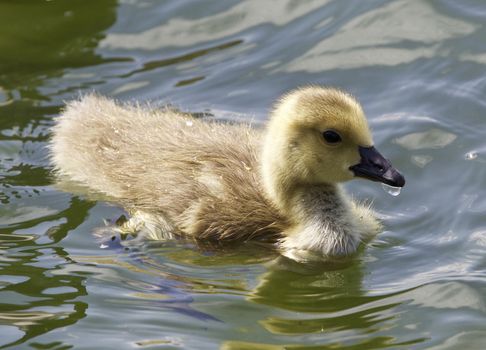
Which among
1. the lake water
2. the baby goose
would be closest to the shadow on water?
the lake water

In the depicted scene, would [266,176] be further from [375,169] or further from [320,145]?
[375,169]

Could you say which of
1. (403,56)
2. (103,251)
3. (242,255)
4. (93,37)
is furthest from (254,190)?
(93,37)

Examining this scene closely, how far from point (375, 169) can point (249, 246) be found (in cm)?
76

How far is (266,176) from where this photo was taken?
547cm

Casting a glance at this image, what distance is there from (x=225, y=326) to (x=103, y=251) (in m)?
1.11

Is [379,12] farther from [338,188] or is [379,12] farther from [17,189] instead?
[17,189]

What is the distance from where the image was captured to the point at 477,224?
18.3 feet

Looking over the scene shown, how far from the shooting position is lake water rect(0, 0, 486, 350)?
185 inches

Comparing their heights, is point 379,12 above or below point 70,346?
above

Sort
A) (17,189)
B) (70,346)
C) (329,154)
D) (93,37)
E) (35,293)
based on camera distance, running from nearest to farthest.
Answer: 1. (70,346)
2. (35,293)
3. (329,154)
4. (17,189)
5. (93,37)

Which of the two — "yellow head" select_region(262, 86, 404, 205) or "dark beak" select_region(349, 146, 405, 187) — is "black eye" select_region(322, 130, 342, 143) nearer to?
"yellow head" select_region(262, 86, 404, 205)

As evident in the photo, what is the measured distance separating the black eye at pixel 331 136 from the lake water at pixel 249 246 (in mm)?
623

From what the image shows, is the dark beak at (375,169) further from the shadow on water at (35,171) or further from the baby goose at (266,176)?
the shadow on water at (35,171)

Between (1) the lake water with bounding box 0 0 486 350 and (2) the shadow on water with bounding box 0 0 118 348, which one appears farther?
(2) the shadow on water with bounding box 0 0 118 348
